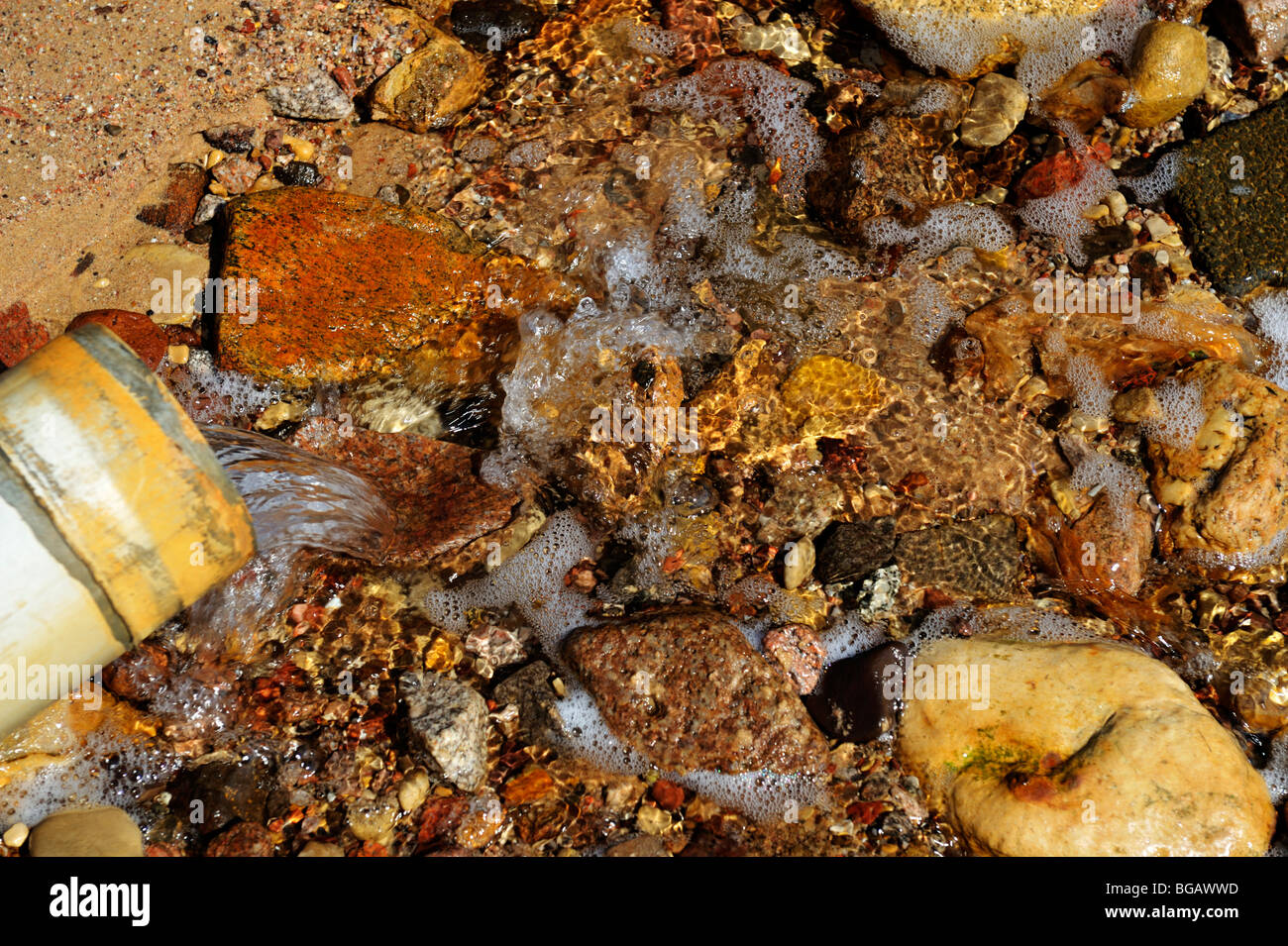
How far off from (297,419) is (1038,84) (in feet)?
15.2

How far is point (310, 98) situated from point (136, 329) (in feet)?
5.39

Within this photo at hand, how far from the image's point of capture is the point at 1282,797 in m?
3.72

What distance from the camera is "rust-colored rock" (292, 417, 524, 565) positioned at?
4.23 metres

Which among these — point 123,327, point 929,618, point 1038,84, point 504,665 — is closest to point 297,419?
point 123,327

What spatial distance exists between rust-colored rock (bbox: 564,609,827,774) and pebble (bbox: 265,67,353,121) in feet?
11.3

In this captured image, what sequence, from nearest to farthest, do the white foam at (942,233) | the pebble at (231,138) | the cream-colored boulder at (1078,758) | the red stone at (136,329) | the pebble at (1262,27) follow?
the cream-colored boulder at (1078,758) → the red stone at (136,329) → the pebble at (231,138) → the white foam at (942,233) → the pebble at (1262,27)

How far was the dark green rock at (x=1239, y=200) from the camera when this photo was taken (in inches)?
185

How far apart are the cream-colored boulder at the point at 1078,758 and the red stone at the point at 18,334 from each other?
15.2ft

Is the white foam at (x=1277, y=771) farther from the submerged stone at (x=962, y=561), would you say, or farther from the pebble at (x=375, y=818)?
the pebble at (x=375, y=818)

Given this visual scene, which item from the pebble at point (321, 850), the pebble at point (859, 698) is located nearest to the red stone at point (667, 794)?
the pebble at point (859, 698)

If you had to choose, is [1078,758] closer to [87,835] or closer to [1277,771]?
[1277,771]

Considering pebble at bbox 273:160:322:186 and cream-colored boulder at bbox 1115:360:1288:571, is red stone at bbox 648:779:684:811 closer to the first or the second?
cream-colored boulder at bbox 1115:360:1288:571

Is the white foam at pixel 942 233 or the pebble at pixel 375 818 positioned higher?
the white foam at pixel 942 233
